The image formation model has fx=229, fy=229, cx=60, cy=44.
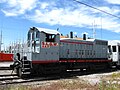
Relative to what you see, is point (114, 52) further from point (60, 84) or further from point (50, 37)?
point (60, 84)

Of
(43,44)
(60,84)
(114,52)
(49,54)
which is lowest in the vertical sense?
(60,84)

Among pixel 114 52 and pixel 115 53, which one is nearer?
pixel 115 53

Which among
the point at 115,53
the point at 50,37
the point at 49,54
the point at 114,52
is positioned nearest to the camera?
the point at 49,54

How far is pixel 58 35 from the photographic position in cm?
1788

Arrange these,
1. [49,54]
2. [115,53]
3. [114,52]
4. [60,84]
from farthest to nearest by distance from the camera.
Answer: [114,52], [115,53], [49,54], [60,84]

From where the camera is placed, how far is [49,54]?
17234mm

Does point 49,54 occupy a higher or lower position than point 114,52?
lower

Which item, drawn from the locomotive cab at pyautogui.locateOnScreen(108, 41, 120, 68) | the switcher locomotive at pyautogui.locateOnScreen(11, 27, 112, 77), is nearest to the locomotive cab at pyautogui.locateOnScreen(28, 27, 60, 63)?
the switcher locomotive at pyautogui.locateOnScreen(11, 27, 112, 77)

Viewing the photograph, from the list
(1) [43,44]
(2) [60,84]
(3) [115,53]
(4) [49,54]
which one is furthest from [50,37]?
(3) [115,53]

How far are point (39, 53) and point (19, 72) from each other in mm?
1953

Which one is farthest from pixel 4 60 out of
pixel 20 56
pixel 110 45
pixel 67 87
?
pixel 67 87

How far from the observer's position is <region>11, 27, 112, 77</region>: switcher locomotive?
1623 cm

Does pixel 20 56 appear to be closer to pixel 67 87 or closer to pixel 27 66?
pixel 27 66

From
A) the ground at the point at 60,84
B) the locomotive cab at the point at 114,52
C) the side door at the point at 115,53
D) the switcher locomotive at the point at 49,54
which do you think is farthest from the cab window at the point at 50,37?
the side door at the point at 115,53
